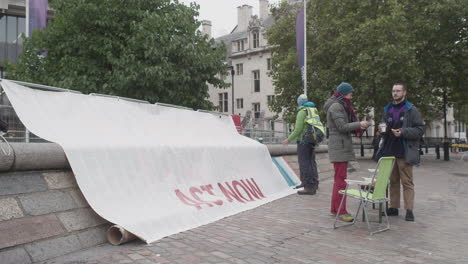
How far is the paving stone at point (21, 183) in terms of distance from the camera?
445cm

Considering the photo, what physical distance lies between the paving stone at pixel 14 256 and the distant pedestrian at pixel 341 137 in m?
4.29

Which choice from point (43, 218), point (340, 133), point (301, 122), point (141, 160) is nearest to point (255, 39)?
point (301, 122)

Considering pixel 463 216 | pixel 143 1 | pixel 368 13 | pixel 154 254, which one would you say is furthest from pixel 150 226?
pixel 368 13

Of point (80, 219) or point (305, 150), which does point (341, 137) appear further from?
point (80, 219)

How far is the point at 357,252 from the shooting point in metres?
4.79

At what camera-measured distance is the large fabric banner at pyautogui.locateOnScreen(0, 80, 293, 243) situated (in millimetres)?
5215

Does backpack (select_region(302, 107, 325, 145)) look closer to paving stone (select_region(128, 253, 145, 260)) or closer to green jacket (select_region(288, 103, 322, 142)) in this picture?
green jacket (select_region(288, 103, 322, 142))

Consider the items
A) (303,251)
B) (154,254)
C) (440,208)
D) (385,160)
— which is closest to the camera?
(154,254)

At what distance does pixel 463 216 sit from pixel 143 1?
47.6ft

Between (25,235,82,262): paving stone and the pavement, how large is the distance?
10 cm

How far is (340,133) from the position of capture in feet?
21.7

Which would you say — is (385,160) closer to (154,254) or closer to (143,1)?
(154,254)

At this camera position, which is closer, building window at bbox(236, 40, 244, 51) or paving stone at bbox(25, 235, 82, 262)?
paving stone at bbox(25, 235, 82, 262)

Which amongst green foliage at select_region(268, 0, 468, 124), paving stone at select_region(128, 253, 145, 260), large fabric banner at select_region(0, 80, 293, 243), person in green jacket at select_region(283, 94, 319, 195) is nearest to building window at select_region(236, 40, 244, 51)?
green foliage at select_region(268, 0, 468, 124)
